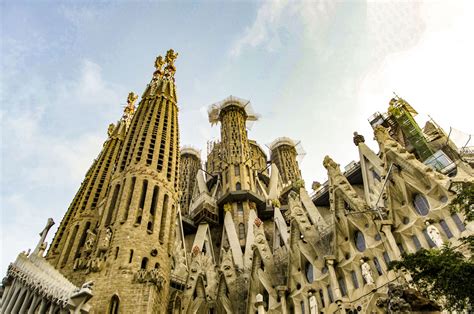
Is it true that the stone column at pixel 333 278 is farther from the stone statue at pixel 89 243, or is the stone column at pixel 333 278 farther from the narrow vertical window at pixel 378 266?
the stone statue at pixel 89 243

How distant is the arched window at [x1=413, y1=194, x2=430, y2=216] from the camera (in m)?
15.9

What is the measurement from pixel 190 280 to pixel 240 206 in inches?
451

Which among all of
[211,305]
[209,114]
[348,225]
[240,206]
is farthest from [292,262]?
[209,114]

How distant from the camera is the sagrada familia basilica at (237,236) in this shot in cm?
1616

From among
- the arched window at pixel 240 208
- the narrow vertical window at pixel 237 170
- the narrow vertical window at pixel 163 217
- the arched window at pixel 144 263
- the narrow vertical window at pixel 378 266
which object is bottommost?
the narrow vertical window at pixel 378 266

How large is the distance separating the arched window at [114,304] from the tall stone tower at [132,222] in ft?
0.13

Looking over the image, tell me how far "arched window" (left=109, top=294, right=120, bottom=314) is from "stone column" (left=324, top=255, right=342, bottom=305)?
9.38 meters

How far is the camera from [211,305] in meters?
23.5

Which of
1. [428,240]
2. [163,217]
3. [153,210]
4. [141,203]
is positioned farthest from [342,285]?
[141,203]

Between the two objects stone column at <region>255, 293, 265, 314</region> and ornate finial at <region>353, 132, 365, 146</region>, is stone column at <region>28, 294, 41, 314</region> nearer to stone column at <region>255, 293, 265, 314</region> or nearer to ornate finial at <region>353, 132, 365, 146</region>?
stone column at <region>255, 293, 265, 314</region>

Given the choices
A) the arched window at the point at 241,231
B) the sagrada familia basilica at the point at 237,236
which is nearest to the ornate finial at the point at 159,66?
the sagrada familia basilica at the point at 237,236

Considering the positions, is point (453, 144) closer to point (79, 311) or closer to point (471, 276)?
point (471, 276)

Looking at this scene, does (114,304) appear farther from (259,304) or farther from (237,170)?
(237,170)

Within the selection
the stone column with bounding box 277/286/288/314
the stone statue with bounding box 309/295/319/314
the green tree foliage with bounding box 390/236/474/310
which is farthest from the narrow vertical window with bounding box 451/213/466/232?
the stone column with bounding box 277/286/288/314
